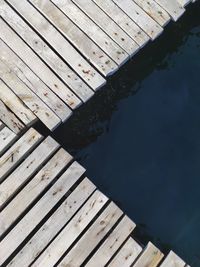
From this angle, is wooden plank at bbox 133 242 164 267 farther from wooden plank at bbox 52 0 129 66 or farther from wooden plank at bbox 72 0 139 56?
wooden plank at bbox 72 0 139 56

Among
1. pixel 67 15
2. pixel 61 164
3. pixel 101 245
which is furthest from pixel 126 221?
pixel 67 15

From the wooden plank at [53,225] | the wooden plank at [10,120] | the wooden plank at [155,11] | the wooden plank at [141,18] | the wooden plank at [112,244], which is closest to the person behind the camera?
the wooden plank at [53,225]

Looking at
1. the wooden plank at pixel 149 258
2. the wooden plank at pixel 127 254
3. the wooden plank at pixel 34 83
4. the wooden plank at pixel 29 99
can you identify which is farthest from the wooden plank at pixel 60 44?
the wooden plank at pixel 149 258

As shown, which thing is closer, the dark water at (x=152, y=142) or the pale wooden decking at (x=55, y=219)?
the pale wooden decking at (x=55, y=219)

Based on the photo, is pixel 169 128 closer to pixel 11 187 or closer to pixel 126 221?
pixel 126 221

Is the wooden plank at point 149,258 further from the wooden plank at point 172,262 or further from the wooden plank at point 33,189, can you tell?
the wooden plank at point 33,189

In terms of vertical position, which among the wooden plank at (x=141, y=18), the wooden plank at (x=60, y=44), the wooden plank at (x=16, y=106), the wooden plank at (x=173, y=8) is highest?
the wooden plank at (x=173, y=8)

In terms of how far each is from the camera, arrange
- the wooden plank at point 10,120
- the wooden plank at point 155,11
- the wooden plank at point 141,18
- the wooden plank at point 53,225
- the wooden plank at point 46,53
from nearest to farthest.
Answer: the wooden plank at point 53,225 → the wooden plank at point 10,120 → the wooden plank at point 46,53 → the wooden plank at point 141,18 → the wooden plank at point 155,11

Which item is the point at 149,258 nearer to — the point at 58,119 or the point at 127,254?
the point at 127,254

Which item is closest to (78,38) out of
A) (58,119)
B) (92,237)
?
(58,119)
